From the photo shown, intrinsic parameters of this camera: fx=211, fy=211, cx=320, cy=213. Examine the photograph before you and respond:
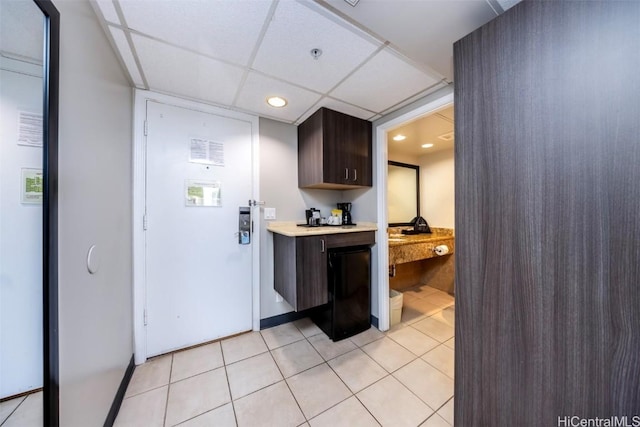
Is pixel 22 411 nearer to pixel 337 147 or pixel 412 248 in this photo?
pixel 337 147

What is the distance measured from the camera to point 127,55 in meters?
1.31

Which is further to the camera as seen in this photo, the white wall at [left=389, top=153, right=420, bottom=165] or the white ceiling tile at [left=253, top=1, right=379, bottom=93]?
the white wall at [left=389, top=153, right=420, bottom=165]

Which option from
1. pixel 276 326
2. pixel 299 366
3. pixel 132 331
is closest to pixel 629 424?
pixel 299 366

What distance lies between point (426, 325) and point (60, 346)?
2.65 metres

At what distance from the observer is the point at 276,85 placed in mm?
1605

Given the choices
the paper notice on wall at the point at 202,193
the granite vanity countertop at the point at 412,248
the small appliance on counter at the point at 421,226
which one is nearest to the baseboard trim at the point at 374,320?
the granite vanity countertop at the point at 412,248

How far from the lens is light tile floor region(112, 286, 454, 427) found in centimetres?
124

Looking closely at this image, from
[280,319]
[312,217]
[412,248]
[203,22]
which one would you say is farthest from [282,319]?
[203,22]

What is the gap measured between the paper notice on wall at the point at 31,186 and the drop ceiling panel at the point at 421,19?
1.30 meters

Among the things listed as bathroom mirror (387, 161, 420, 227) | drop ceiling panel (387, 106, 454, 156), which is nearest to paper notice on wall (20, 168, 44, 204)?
drop ceiling panel (387, 106, 454, 156)

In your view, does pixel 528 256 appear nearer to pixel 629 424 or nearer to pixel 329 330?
pixel 629 424

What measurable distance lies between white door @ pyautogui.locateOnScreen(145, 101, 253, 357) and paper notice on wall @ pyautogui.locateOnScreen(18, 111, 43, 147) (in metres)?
1.14

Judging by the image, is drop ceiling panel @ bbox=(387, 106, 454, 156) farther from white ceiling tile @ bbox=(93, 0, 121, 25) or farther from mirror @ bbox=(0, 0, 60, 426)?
mirror @ bbox=(0, 0, 60, 426)

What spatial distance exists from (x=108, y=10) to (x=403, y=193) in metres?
3.25
